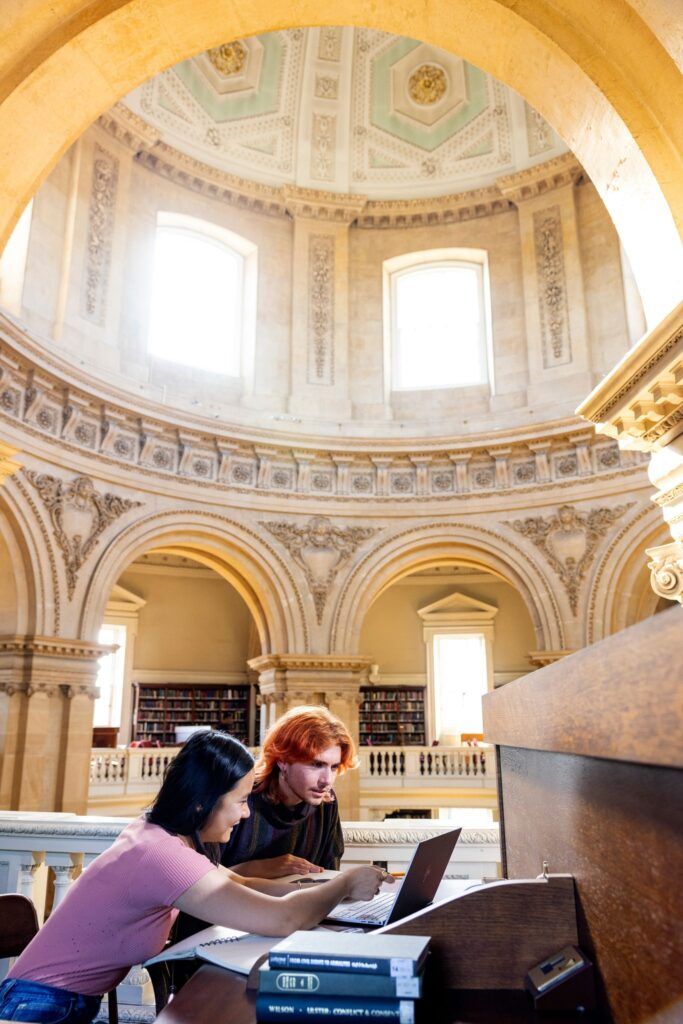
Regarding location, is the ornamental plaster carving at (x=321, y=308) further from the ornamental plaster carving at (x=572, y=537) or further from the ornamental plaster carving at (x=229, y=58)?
the ornamental plaster carving at (x=572, y=537)

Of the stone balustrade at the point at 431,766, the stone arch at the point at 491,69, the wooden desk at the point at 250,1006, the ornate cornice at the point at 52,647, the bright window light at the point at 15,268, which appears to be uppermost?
the bright window light at the point at 15,268

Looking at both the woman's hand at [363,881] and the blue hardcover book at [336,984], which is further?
the woman's hand at [363,881]

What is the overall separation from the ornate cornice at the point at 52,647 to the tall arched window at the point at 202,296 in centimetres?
465

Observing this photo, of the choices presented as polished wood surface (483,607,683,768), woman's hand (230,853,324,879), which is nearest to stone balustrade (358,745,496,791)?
woman's hand (230,853,324,879)

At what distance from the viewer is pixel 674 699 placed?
0.73 meters

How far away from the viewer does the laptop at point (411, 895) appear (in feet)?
5.58

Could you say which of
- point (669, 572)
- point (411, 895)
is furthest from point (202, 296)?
point (411, 895)

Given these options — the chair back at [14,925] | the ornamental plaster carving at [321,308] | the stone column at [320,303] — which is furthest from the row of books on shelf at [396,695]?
the chair back at [14,925]

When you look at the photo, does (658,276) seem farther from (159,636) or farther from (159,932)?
(159,636)

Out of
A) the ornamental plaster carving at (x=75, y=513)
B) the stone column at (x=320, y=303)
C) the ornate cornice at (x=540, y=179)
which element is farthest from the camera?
the stone column at (x=320, y=303)

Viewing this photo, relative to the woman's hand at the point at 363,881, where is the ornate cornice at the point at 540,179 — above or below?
above

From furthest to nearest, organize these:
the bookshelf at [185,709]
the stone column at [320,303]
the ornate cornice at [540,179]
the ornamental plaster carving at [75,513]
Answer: the bookshelf at [185,709] → the stone column at [320,303] → the ornate cornice at [540,179] → the ornamental plaster carving at [75,513]

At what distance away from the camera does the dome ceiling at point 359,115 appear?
1353cm

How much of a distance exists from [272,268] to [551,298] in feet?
15.3
